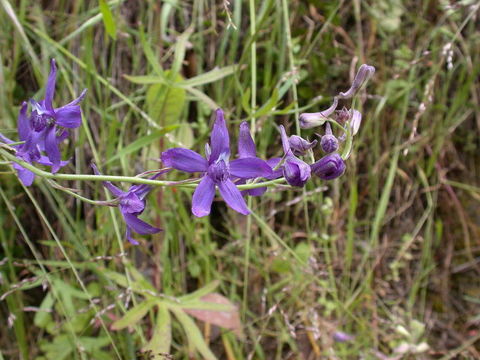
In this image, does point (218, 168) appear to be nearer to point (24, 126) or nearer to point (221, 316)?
point (24, 126)

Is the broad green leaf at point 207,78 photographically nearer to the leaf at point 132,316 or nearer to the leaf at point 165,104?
the leaf at point 165,104

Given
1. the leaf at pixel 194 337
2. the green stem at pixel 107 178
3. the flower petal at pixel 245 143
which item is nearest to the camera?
the green stem at pixel 107 178

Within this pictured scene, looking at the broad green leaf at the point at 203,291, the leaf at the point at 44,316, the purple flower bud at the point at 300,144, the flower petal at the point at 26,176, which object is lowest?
the leaf at the point at 44,316

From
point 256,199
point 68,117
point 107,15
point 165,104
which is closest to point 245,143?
point 68,117

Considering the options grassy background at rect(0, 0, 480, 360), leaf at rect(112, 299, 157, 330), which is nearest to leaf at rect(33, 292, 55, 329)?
grassy background at rect(0, 0, 480, 360)

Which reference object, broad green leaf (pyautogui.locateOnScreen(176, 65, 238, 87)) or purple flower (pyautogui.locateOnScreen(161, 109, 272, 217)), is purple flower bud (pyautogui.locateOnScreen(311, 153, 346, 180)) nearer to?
purple flower (pyautogui.locateOnScreen(161, 109, 272, 217))

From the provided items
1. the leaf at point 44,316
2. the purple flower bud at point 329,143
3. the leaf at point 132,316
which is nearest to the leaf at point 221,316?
the leaf at point 132,316
